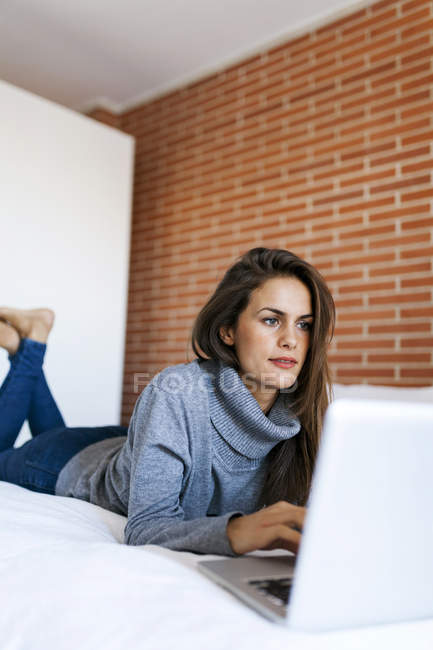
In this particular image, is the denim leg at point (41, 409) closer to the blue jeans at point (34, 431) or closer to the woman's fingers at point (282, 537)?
the blue jeans at point (34, 431)

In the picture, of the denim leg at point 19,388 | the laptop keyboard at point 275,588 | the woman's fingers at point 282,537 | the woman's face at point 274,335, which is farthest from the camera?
the denim leg at point 19,388

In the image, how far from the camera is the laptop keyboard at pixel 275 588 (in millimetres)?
746

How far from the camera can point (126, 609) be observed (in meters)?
0.75

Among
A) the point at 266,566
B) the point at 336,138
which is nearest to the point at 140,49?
the point at 336,138

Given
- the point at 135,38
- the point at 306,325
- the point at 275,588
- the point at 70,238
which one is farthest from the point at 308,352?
the point at 135,38

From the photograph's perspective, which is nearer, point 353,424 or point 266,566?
point 353,424

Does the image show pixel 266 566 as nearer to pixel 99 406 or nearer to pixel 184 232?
pixel 99 406

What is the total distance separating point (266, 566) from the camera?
90cm

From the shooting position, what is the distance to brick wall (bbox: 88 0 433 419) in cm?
278

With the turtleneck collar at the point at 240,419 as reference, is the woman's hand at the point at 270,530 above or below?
below

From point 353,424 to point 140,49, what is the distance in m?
3.47

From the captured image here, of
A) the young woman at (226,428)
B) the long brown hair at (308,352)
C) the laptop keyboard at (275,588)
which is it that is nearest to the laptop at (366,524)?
the laptop keyboard at (275,588)

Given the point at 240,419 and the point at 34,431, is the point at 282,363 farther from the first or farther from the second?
the point at 34,431

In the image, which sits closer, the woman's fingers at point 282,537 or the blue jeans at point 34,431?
the woman's fingers at point 282,537
